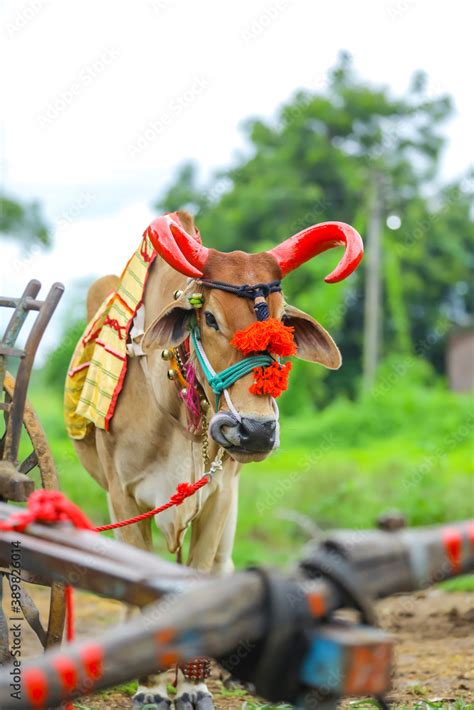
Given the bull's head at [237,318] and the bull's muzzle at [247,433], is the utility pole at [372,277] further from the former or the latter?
the bull's muzzle at [247,433]

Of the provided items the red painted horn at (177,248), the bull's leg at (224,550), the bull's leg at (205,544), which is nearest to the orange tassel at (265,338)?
the red painted horn at (177,248)

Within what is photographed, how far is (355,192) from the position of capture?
28.6 meters

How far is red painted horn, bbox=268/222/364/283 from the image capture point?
4.25m

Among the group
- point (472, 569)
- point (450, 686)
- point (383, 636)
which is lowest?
point (450, 686)

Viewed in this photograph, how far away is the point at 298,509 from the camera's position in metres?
12.7

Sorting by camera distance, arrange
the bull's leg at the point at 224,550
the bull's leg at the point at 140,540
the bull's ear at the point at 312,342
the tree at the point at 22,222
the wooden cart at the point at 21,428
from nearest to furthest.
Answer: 1. the wooden cart at the point at 21,428
2. the bull's ear at the point at 312,342
3. the bull's leg at the point at 140,540
4. the bull's leg at the point at 224,550
5. the tree at the point at 22,222

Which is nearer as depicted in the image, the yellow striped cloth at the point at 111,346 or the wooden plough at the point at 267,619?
the wooden plough at the point at 267,619

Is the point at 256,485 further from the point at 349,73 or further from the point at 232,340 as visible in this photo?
the point at 349,73

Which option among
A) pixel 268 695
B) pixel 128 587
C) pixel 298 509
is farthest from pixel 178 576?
pixel 298 509

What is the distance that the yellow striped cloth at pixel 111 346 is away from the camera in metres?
4.80

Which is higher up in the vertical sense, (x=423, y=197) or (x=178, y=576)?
(x=423, y=197)

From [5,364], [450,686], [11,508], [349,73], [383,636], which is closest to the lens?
[383,636]

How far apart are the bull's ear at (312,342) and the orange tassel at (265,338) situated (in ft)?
1.35

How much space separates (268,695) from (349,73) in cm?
2919
